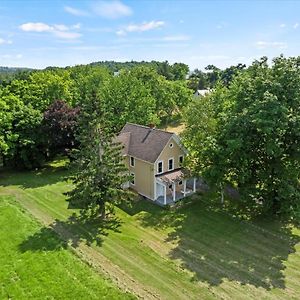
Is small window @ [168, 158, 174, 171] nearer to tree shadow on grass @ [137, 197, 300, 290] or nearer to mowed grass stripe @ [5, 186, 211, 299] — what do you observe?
tree shadow on grass @ [137, 197, 300, 290]

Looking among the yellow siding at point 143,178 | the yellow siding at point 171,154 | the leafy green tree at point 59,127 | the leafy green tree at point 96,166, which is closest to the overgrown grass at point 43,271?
the leafy green tree at point 96,166

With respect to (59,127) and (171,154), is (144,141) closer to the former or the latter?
(171,154)

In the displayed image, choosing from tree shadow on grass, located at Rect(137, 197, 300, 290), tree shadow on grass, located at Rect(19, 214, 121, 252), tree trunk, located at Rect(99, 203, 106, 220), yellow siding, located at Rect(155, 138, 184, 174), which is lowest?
tree shadow on grass, located at Rect(137, 197, 300, 290)

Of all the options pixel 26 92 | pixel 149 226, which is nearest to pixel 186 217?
pixel 149 226

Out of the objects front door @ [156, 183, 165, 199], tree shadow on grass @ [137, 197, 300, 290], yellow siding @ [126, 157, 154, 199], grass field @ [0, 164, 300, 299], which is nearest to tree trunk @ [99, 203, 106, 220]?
grass field @ [0, 164, 300, 299]

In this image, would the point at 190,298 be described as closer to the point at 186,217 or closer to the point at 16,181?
the point at 186,217

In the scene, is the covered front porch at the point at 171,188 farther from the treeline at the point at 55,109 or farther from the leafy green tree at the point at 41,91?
the leafy green tree at the point at 41,91

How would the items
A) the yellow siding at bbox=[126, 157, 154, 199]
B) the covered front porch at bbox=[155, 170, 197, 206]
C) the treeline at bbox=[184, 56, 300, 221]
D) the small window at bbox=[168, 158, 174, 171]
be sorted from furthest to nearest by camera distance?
1. the small window at bbox=[168, 158, 174, 171]
2. the yellow siding at bbox=[126, 157, 154, 199]
3. the covered front porch at bbox=[155, 170, 197, 206]
4. the treeline at bbox=[184, 56, 300, 221]

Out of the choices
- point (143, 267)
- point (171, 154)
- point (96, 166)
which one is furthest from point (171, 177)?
point (143, 267)
